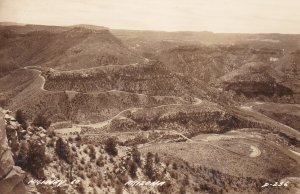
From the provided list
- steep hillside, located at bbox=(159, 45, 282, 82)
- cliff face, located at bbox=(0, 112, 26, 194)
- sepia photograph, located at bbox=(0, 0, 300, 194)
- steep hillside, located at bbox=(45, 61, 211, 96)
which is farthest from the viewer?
steep hillside, located at bbox=(159, 45, 282, 82)

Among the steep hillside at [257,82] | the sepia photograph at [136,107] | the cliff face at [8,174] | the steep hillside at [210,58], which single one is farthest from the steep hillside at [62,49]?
the cliff face at [8,174]

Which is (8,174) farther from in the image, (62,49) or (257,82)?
(257,82)

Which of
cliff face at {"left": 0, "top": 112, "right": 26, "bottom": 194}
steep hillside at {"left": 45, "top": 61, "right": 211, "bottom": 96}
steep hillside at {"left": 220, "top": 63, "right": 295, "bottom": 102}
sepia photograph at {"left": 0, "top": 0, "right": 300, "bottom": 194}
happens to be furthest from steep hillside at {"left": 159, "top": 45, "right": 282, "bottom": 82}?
cliff face at {"left": 0, "top": 112, "right": 26, "bottom": 194}

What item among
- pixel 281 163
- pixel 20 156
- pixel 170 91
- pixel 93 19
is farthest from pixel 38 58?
pixel 20 156

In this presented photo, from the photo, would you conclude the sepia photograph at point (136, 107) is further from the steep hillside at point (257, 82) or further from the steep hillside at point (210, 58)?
the steep hillside at point (210, 58)

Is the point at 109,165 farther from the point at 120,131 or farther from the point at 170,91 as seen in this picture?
the point at 170,91

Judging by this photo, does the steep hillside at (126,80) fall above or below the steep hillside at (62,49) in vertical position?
below

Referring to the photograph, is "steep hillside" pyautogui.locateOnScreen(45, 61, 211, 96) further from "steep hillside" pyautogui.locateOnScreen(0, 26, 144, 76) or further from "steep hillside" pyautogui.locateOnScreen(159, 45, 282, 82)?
"steep hillside" pyautogui.locateOnScreen(159, 45, 282, 82)
